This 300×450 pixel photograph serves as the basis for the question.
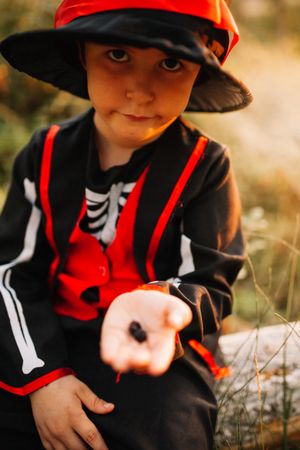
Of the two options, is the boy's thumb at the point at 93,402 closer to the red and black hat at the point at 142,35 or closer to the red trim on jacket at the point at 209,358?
the red trim on jacket at the point at 209,358

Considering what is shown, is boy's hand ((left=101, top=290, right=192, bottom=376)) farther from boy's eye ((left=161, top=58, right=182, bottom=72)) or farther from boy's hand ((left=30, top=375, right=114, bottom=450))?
boy's eye ((left=161, top=58, right=182, bottom=72))

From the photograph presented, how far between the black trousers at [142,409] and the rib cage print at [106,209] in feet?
0.93

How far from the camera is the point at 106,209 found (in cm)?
154

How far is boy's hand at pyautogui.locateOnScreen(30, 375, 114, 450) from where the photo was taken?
1324 mm

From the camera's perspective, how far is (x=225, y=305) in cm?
154

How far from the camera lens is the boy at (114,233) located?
127 centimetres

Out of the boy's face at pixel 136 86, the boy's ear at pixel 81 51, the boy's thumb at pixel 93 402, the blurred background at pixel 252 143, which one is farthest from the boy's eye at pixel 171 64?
the blurred background at pixel 252 143

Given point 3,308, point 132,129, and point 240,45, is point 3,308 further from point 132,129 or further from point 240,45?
point 240,45

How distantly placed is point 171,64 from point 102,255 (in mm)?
596

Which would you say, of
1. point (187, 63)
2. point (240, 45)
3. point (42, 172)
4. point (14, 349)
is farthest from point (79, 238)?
point (240, 45)

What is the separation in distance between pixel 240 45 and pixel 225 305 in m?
4.24

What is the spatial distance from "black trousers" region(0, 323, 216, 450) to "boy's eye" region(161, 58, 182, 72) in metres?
0.77

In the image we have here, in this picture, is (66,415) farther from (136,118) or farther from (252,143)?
(252,143)

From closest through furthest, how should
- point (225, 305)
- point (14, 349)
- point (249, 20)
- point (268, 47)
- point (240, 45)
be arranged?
point (14, 349) < point (225, 305) < point (240, 45) < point (268, 47) < point (249, 20)
